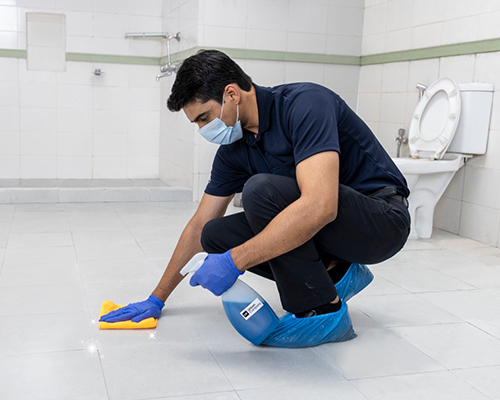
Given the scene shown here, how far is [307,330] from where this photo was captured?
5.11 ft

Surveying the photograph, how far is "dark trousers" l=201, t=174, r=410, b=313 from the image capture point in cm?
147

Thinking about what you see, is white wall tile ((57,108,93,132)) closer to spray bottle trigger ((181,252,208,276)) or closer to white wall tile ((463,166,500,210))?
white wall tile ((463,166,500,210))

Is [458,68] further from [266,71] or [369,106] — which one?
[266,71]

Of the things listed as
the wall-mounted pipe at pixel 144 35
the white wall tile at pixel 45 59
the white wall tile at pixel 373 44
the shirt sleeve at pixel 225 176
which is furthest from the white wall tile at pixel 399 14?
the white wall tile at pixel 45 59

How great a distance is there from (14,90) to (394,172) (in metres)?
3.63

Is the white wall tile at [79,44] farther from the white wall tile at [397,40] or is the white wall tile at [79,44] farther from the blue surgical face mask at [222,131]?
the blue surgical face mask at [222,131]

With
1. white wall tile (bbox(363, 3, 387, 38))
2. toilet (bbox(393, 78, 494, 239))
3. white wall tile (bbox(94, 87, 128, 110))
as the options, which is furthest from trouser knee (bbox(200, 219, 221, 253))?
white wall tile (bbox(94, 87, 128, 110))

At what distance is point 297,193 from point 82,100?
3.52 meters

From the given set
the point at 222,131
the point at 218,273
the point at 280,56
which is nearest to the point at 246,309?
the point at 218,273

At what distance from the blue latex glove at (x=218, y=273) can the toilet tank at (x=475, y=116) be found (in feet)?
6.69

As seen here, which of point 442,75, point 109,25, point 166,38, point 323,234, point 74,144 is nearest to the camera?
point 323,234

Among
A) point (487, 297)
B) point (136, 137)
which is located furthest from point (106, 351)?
point (136, 137)

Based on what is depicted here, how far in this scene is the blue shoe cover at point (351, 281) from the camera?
5.49 feet

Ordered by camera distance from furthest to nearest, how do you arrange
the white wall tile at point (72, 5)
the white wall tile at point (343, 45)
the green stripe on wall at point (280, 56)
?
the white wall tile at point (72, 5) → the white wall tile at point (343, 45) → the green stripe on wall at point (280, 56)
